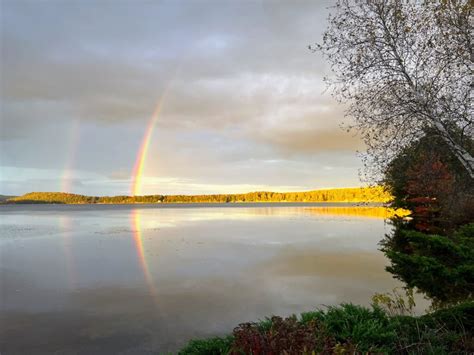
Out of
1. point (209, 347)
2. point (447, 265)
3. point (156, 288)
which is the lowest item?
point (156, 288)

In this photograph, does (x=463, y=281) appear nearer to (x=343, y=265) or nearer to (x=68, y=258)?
(x=343, y=265)

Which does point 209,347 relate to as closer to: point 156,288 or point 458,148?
point 458,148

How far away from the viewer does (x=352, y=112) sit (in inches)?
351

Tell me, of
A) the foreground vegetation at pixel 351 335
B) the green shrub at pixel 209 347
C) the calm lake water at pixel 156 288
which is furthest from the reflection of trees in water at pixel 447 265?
the green shrub at pixel 209 347

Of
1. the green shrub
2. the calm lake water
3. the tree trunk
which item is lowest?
the calm lake water

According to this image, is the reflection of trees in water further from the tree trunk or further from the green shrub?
the green shrub

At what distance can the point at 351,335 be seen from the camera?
5.58 meters

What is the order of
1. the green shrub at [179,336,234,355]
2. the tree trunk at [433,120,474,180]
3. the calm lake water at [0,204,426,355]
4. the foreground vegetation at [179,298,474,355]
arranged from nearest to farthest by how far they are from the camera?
the foreground vegetation at [179,298,474,355]
the green shrub at [179,336,234,355]
the tree trunk at [433,120,474,180]
the calm lake water at [0,204,426,355]

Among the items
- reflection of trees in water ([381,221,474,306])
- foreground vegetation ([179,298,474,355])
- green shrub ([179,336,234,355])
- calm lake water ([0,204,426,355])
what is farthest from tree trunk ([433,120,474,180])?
green shrub ([179,336,234,355])

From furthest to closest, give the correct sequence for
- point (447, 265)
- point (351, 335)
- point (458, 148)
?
1. point (447, 265)
2. point (458, 148)
3. point (351, 335)

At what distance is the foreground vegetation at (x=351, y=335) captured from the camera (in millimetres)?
4398

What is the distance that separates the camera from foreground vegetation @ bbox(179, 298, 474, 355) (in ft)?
14.4

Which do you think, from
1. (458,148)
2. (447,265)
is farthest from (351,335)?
(458,148)

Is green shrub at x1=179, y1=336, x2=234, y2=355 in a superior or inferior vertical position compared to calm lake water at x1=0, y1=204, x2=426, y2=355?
superior
